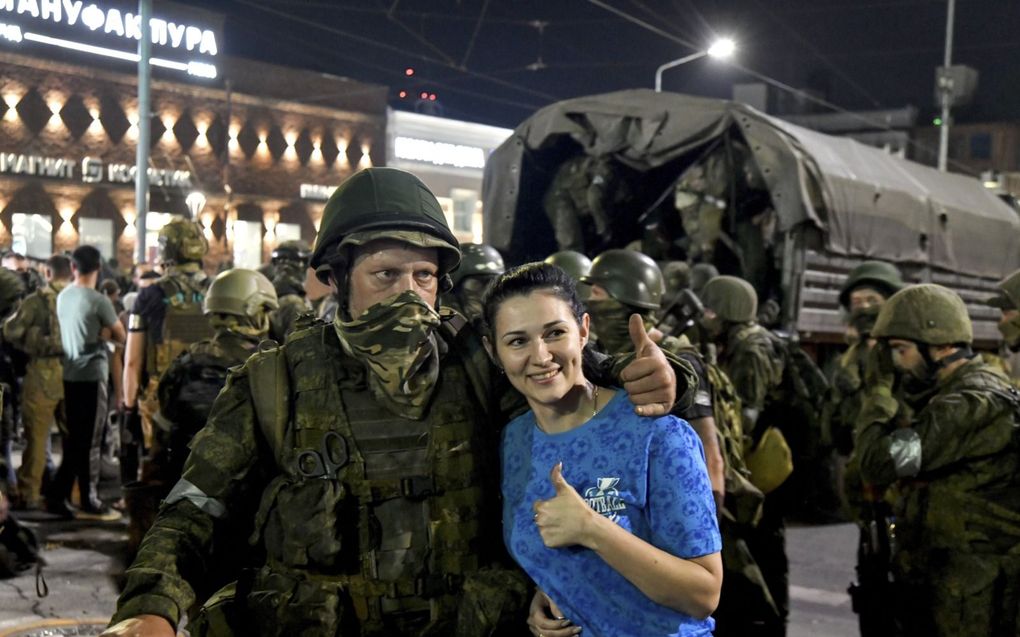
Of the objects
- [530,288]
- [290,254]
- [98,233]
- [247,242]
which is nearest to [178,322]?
[290,254]

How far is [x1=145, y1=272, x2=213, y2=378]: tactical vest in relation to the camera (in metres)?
7.32

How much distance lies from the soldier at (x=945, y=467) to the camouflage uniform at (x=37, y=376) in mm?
6981

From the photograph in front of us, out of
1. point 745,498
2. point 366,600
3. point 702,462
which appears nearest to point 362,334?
point 366,600

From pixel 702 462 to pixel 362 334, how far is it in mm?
887

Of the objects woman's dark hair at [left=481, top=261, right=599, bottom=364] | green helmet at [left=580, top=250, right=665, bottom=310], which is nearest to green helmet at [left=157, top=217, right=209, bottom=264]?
green helmet at [left=580, top=250, right=665, bottom=310]

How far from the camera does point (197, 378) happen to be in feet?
17.6

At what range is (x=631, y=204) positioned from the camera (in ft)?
36.8

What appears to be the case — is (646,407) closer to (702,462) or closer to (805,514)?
(702,462)

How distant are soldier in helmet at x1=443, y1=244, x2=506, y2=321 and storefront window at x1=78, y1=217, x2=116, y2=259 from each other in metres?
Result: 30.2

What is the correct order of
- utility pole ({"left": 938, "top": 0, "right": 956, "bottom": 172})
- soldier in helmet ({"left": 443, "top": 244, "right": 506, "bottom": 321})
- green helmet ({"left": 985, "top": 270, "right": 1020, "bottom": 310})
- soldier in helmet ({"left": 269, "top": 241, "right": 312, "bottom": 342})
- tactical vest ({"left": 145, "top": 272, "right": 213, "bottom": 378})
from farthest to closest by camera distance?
utility pole ({"left": 938, "top": 0, "right": 956, "bottom": 172}), soldier in helmet ({"left": 269, "top": 241, "right": 312, "bottom": 342}), tactical vest ({"left": 145, "top": 272, "right": 213, "bottom": 378}), soldier in helmet ({"left": 443, "top": 244, "right": 506, "bottom": 321}), green helmet ({"left": 985, "top": 270, "right": 1020, "bottom": 310})

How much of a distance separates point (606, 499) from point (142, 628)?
1037mm

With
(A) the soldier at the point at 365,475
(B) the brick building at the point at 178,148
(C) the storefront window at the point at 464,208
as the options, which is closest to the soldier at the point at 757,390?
(A) the soldier at the point at 365,475

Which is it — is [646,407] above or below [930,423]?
above

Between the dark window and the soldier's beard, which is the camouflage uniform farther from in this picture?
the dark window
